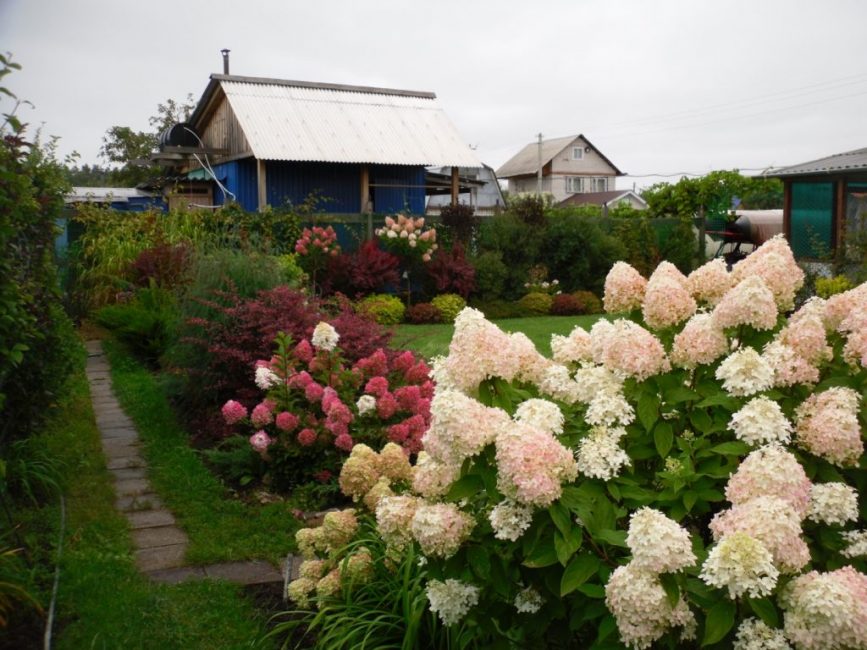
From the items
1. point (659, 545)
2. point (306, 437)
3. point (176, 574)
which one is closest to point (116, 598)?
point (176, 574)

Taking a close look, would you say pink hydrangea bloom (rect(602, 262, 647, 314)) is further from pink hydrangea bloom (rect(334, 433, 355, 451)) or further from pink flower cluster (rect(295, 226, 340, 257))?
pink flower cluster (rect(295, 226, 340, 257))

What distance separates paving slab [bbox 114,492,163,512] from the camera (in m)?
5.18

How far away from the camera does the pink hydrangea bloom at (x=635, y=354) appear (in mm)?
2479

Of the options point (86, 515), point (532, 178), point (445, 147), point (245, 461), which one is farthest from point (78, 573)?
point (532, 178)

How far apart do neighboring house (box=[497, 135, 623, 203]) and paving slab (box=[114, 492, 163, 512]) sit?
56.5 m

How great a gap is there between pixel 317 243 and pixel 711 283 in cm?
1176

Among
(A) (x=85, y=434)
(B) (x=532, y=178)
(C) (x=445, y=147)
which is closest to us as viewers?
(A) (x=85, y=434)

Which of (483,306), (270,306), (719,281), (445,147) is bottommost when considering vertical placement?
(483,306)

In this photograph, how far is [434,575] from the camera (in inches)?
99.3

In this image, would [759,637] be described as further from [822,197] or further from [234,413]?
[822,197]

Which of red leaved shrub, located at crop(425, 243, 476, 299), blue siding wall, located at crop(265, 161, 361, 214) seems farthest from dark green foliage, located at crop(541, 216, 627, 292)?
blue siding wall, located at crop(265, 161, 361, 214)

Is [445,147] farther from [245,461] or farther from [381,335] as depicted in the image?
[245,461]

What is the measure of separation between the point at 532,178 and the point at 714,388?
60.3m

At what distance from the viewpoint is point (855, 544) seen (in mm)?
2277
